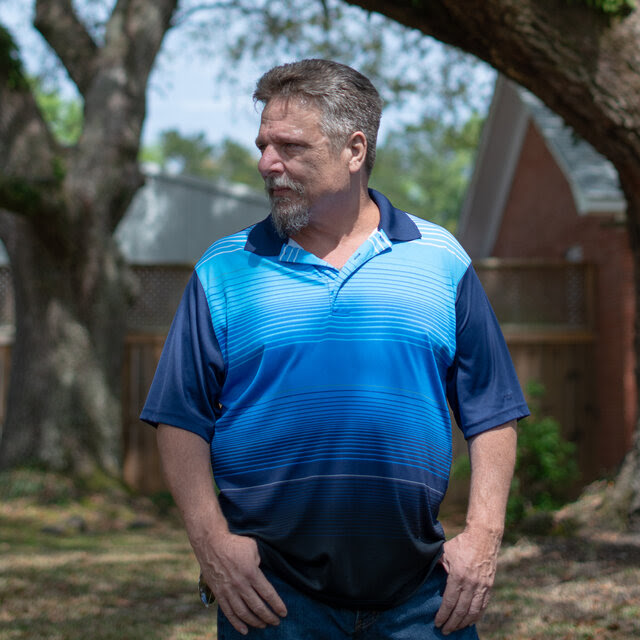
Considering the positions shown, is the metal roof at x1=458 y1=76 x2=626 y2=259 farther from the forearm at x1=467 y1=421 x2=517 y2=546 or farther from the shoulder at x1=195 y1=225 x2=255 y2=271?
the shoulder at x1=195 y1=225 x2=255 y2=271

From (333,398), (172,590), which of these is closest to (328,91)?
(333,398)

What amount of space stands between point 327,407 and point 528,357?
34.7 feet

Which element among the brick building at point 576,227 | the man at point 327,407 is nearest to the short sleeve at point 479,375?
the man at point 327,407

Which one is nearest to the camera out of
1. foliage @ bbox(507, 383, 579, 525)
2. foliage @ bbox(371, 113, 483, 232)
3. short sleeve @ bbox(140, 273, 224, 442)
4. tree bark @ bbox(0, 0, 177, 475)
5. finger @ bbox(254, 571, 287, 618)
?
finger @ bbox(254, 571, 287, 618)

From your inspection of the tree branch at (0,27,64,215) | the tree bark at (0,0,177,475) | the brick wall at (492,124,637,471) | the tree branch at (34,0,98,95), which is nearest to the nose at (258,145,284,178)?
the tree branch at (0,27,64,215)

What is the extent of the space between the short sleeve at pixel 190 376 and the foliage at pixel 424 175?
5716cm

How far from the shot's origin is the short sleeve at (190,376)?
2123 mm

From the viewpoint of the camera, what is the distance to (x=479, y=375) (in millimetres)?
2246

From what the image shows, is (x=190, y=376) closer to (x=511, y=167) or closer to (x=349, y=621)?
(x=349, y=621)

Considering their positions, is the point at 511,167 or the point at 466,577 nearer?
the point at 466,577

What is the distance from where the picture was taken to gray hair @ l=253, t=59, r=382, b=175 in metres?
2.20

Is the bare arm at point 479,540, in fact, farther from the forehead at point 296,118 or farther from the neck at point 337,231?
the forehead at point 296,118

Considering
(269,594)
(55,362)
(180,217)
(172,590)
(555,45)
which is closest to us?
(269,594)

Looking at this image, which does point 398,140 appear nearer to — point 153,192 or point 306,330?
point 153,192
